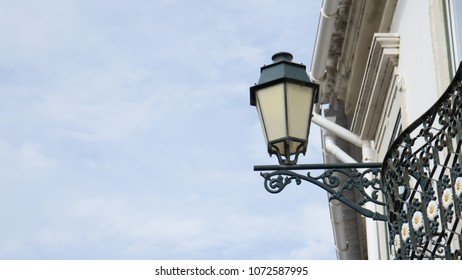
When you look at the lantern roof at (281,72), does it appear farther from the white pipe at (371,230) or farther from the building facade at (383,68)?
the white pipe at (371,230)

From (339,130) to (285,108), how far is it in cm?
547

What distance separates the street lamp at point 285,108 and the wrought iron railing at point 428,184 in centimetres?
56

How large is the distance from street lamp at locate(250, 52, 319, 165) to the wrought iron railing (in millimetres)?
556

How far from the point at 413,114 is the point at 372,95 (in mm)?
1690

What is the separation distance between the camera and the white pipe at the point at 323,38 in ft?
41.0

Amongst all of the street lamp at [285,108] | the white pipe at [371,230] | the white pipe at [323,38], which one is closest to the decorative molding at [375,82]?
the white pipe at [371,230]

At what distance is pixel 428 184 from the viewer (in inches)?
298

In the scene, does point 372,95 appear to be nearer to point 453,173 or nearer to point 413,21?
point 413,21

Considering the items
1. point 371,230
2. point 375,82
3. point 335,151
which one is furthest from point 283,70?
point 335,151

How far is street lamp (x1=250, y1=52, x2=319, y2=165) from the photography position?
823cm

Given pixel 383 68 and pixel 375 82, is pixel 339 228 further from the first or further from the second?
pixel 383 68
